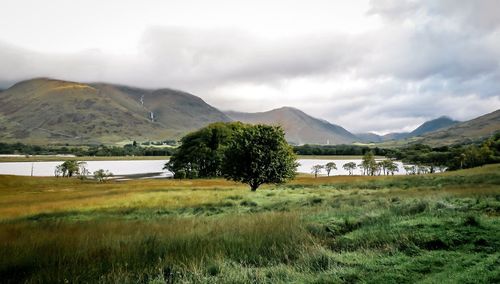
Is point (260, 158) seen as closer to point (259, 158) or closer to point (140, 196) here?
point (259, 158)

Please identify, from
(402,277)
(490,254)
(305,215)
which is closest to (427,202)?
(305,215)

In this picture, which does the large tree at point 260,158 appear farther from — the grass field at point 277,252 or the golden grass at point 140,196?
the grass field at point 277,252

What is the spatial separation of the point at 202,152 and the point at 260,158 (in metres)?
53.0

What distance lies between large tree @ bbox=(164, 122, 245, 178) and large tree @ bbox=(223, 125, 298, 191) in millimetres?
49256

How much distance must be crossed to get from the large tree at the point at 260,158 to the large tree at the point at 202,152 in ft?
162

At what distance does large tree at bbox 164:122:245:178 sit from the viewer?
99.8m

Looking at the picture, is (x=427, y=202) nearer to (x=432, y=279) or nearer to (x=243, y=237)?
(x=243, y=237)

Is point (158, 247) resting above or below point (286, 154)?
below

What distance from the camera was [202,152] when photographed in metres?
98.6

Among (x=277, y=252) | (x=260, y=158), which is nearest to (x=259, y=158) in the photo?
(x=260, y=158)

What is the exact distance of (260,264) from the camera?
1036 centimetres

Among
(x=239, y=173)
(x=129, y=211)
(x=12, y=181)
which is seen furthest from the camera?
(x=12, y=181)

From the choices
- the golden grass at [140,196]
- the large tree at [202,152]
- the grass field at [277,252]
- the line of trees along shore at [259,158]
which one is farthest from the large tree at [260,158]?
the large tree at [202,152]

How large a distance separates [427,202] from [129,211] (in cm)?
2100
